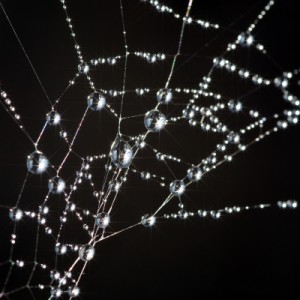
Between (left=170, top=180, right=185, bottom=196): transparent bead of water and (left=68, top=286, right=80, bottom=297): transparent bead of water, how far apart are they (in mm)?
248

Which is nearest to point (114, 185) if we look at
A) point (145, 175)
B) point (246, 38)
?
point (145, 175)

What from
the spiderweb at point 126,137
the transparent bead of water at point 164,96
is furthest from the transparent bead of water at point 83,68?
the transparent bead of water at point 164,96

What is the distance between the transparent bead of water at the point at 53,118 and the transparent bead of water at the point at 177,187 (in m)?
0.25

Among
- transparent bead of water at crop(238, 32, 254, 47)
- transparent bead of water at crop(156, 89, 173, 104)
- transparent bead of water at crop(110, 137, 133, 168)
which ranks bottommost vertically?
transparent bead of water at crop(110, 137, 133, 168)

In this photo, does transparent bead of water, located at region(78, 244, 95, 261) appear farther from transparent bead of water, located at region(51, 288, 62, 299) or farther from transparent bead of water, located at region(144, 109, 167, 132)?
transparent bead of water, located at region(144, 109, 167, 132)

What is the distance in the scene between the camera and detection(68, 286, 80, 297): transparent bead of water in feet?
2.54

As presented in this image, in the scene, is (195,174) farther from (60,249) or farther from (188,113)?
(60,249)

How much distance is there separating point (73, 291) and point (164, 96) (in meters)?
0.37

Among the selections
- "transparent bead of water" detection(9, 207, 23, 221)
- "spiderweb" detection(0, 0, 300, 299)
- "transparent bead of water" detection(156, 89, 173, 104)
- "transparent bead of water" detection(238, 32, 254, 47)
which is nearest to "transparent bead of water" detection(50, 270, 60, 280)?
"spiderweb" detection(0, 0, 300, 299)

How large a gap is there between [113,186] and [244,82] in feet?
0.94

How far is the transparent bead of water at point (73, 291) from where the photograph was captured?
2.54 ft

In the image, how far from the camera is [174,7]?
741mm

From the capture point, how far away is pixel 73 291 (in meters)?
0.78

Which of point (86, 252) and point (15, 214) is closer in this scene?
point (86, 252)
